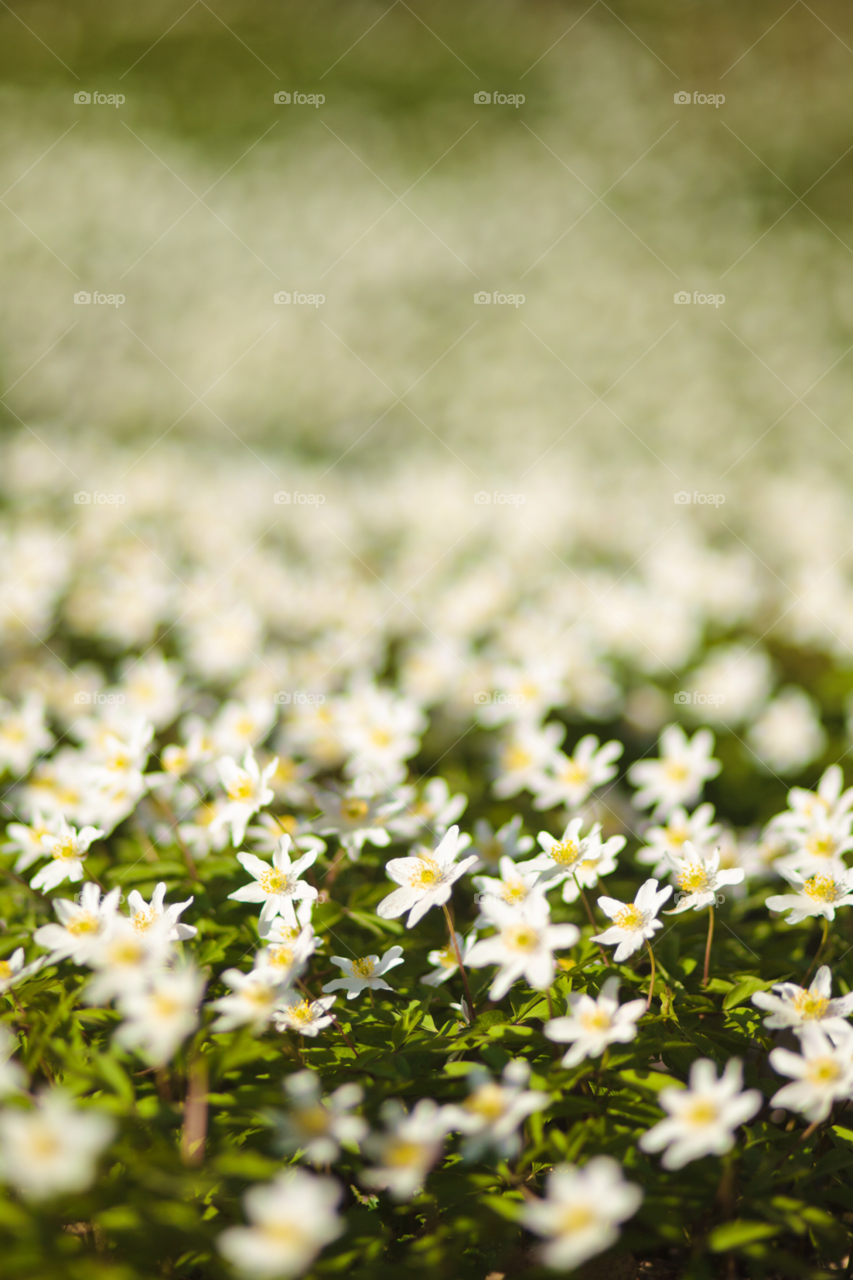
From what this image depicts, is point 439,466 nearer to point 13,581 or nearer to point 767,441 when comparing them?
point 767,441

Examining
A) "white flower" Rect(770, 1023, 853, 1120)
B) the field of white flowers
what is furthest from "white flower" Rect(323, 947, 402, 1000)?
"white flower" Rect(770, 1023, 853, 1120)

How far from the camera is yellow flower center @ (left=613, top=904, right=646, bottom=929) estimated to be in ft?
5.90

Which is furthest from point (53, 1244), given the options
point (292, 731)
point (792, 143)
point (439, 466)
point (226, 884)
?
point (792, 143)

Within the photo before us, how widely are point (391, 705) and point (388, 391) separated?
605 centimetres

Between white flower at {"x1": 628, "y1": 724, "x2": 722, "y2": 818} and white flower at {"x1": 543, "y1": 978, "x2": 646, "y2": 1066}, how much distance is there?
46.7 inches

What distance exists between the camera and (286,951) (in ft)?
5.46

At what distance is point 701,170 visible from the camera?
8180 millimetres

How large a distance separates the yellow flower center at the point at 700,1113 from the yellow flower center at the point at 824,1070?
25cm
